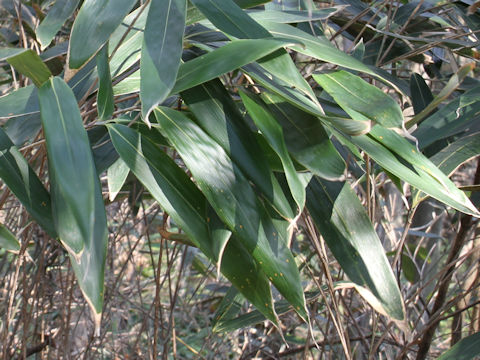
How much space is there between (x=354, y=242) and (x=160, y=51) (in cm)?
28

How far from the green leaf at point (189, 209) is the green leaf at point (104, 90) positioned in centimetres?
2

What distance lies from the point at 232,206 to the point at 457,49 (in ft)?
1.91

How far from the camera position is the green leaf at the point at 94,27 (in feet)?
1.72

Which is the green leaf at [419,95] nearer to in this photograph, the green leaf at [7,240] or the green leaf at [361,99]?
the green leaf at [361,99]

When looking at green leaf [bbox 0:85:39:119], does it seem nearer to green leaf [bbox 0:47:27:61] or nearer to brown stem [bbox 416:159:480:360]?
green leaf [bbox 0:47:27:61]

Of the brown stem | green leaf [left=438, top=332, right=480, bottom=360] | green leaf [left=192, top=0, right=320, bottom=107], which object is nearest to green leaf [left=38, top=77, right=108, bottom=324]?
green leaf [left=192, top=0, right=320, bottom=107]

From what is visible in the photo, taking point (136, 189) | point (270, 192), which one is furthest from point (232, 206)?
point (136, 189)

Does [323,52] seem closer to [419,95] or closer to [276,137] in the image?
[276,137]

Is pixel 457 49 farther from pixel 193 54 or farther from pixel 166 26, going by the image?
pixel 166 26

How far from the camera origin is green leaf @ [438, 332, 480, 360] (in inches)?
29.8

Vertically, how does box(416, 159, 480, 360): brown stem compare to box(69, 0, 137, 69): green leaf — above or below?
below

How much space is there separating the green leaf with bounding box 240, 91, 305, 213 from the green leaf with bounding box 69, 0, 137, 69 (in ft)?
0.46

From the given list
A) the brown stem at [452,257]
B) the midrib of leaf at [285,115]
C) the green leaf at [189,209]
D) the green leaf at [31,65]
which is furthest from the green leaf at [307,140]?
the brown stem at [452,257]

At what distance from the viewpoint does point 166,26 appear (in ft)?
1.68
